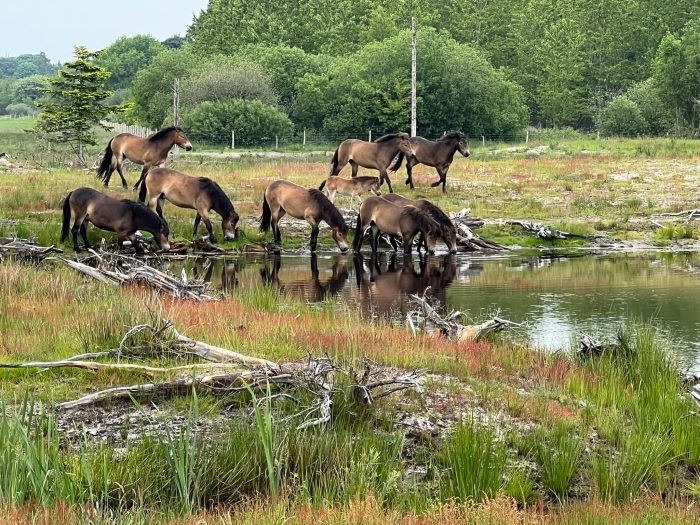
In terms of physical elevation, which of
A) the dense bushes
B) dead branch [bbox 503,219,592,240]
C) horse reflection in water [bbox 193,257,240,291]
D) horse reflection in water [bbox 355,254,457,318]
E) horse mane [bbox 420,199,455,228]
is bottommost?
horse reflection in water [bbox 355,254,457,318]

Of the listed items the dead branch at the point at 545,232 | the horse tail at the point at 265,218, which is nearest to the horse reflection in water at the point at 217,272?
the horse tail at the point at 265,218

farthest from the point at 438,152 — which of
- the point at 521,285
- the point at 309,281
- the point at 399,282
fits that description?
the point at 309,281

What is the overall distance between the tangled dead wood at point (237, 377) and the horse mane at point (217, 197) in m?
14.0

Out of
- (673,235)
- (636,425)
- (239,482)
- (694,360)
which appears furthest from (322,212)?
(239,482)

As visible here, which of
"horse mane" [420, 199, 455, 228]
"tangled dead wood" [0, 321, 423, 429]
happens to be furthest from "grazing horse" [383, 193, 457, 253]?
"tangled dead wood" [0, 321, 423, 429]

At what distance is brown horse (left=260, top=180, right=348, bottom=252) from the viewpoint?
22.5 m

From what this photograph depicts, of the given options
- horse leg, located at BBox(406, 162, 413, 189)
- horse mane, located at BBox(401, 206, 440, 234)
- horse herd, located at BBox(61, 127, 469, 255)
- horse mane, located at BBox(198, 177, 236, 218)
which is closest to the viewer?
horse herd, located at BBox(61, 127, 469, 255)

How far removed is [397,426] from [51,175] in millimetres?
24536

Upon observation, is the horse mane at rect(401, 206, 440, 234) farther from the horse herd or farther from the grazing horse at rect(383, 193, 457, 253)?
the grazing horse at rect(383, 193, 457, 253)

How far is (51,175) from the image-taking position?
29.5 metres

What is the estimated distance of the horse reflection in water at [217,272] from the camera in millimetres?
16913

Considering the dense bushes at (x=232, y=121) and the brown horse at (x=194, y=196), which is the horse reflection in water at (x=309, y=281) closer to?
the brown horse at (x=194, y=196)

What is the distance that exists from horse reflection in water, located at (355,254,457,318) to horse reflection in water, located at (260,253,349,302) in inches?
15.5

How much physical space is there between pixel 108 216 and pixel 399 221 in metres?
6.64
